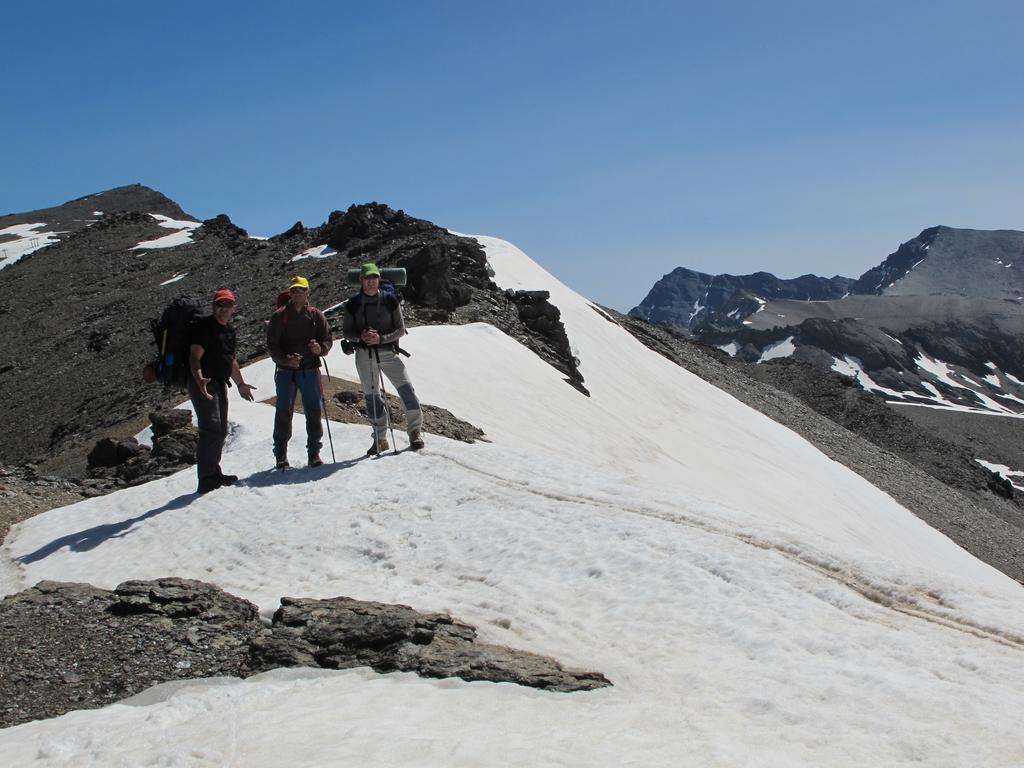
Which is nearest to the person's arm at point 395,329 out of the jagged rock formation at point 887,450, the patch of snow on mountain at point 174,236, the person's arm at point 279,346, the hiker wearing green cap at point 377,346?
the hiker wearing green cap at point 377,346

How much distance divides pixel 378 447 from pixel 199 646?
21.7ft

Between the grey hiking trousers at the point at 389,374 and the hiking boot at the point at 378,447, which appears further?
the grey hiking trousers at the point at 389,374

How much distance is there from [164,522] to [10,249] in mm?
92924

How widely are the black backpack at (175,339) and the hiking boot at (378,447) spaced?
329 centimetres

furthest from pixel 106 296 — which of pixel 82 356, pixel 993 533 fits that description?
pixel 993 533

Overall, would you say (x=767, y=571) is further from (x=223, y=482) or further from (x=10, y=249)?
(x=10, y=249)

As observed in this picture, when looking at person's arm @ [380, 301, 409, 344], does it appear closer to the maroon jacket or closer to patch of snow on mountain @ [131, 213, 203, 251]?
the maroon jacket

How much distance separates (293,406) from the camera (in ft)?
47.4

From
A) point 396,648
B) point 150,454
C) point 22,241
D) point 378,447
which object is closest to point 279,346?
point 378,447

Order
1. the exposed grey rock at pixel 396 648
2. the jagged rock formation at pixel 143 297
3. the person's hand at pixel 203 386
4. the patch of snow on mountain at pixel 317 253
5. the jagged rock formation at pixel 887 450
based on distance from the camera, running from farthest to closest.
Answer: the patch of snow on mountain at pixel 317 253, the jagged rock formation at pixel 887 450, the jagged rock formation at pixel 143 297, the person's hand at pixel 203 386, the exposed grey rock at pixel 396 648

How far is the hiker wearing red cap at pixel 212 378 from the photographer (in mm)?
13023

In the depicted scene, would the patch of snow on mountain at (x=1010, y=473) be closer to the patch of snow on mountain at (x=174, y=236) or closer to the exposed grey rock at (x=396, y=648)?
the patch of snow on mountain at (x=174, y=236)

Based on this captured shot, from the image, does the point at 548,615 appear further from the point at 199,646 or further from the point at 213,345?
the point at 213,345

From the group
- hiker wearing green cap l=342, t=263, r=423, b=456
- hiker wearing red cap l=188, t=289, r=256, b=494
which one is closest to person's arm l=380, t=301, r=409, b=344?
hiker wearing green cap l=342, t=263, r=423, b=456
